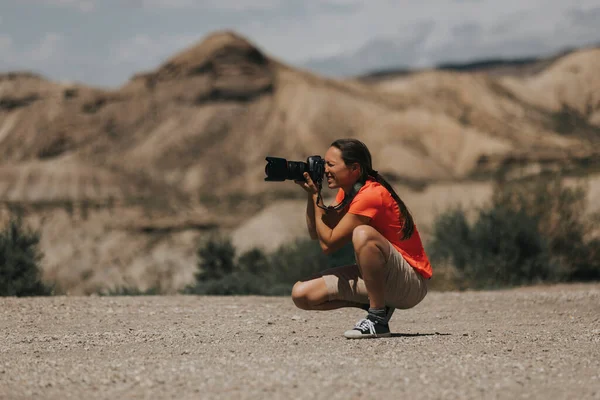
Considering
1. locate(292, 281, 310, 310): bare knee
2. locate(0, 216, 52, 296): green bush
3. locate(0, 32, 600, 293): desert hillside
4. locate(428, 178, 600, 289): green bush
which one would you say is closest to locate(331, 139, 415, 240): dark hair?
locate(292, 281, 310, 310): bare knee

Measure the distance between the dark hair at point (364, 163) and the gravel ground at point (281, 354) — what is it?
38.0 inches

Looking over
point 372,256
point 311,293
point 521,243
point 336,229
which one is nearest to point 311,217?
point 336,229

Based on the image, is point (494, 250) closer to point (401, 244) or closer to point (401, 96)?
point (401, 244)

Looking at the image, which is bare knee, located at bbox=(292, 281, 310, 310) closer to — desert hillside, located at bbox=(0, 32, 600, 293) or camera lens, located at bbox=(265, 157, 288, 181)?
camera lens, located at bbox=(265, 157, 288, 181)

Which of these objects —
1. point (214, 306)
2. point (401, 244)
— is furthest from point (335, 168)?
point (214, 306)

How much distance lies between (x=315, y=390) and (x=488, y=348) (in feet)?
7.70

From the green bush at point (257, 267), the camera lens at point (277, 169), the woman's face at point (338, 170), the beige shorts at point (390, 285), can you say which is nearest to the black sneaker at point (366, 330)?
the beige shorts at point (390, 285)

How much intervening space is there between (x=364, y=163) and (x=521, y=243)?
40.8 feet

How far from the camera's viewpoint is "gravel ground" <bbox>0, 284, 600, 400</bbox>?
559cm

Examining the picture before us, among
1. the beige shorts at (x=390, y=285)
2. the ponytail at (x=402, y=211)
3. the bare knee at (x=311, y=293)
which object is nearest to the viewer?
the ponytail at (x=402, y=211)

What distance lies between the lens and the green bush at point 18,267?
14.7m

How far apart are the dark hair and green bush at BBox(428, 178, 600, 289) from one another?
1086 cm

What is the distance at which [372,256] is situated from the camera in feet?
23.6

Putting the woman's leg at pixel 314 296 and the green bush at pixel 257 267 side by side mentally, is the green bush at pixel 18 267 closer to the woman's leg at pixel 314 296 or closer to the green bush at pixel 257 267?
the green bush at pixel 257 267
